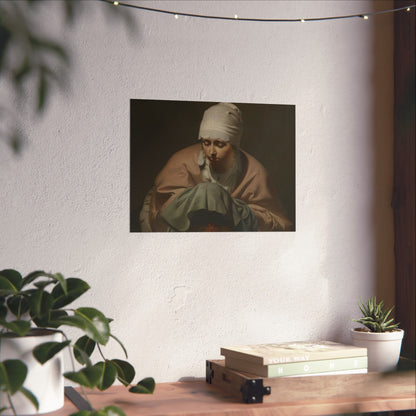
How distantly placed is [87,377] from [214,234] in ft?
2.58

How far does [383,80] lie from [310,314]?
0.90 meters

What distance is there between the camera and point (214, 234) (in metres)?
2.09

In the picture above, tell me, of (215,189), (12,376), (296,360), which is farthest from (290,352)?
(12,376)

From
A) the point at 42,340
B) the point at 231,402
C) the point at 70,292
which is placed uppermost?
the point at 70,292

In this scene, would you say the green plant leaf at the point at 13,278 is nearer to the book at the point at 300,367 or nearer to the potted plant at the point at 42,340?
the potted plant at the point at 42,340

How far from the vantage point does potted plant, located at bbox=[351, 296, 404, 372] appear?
79.4 inches

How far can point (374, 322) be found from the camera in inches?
81.3

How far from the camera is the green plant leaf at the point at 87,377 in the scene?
1422 mm

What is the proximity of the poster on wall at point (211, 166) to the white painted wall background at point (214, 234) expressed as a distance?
4cm

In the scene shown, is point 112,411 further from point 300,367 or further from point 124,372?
point 300,367

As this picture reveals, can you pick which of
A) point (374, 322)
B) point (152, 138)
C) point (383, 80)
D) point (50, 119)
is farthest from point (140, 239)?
point (383, 80)

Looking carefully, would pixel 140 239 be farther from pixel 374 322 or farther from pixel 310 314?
pixel 374 322

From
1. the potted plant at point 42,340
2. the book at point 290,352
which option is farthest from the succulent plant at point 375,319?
the potted plant at point 42,340

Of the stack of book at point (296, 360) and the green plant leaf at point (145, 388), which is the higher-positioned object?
the stack of book at point (296, 360)
